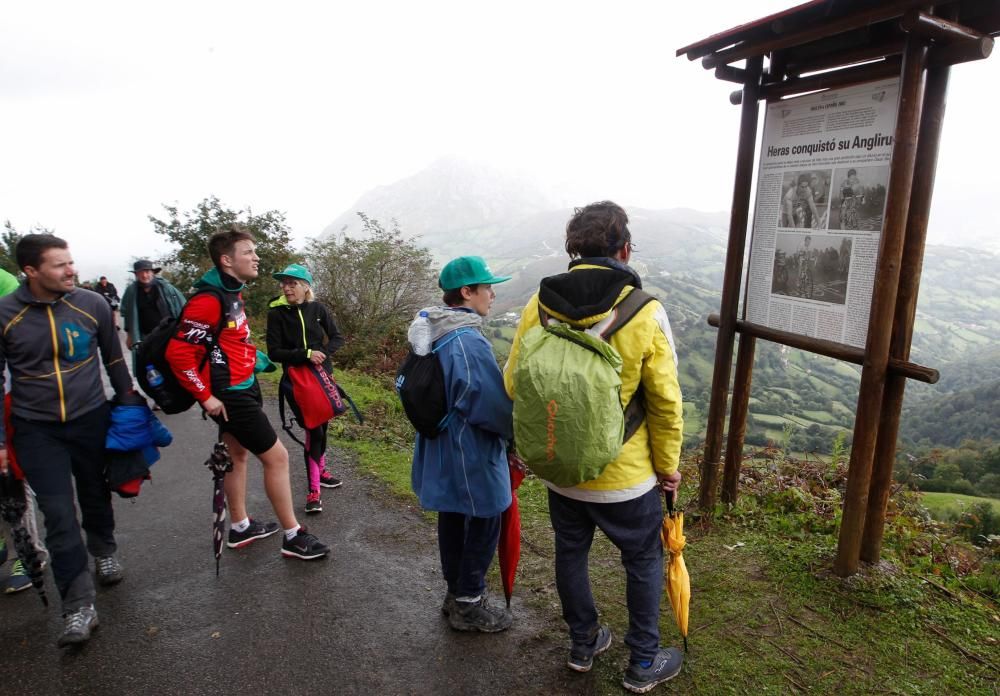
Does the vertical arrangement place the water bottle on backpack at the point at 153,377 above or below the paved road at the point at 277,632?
above

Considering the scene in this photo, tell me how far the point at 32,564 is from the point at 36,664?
23.1 inches

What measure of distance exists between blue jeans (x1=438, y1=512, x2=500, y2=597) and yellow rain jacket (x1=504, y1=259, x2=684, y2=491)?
79 centimetres

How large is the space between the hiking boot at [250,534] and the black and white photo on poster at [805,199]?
405 centimetres

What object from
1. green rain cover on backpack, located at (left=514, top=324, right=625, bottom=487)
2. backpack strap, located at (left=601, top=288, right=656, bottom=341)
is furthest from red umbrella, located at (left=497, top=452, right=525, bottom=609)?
backpack strap, located at (left=601, top=288, right=656, bottom=341)

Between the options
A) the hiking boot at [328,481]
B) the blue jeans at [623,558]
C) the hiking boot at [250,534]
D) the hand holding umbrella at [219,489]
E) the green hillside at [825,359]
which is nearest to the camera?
the blue jeans at [623,558]

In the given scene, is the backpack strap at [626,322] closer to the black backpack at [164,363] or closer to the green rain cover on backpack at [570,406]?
the green rain cover on backpack at [570,406]

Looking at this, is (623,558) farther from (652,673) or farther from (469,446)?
(469,446)

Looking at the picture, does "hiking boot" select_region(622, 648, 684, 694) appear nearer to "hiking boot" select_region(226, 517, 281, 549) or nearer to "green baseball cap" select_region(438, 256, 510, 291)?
"green baseball cap" select_region(438, 256, 510, 291)

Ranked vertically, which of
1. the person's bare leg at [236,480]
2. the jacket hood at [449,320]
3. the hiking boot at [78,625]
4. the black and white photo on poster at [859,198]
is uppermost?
the black and white photo on poster at [859,198]

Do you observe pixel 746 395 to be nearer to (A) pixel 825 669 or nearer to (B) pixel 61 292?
(A) pixel 825 669

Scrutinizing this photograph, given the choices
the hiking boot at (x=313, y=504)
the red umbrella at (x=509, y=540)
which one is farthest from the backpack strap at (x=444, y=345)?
the hiking boot at (x=313, y=504)

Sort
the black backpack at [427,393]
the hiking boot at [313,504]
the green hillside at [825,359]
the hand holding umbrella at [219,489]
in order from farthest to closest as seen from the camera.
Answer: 1. the green hillside at [825,359]
2. the hiking boot at [313,504]
3. the hand holding umbrella at [219,489]
4. the black backpack at [427,393]

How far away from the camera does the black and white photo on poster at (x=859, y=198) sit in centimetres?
309

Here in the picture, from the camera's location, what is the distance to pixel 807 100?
348cm
